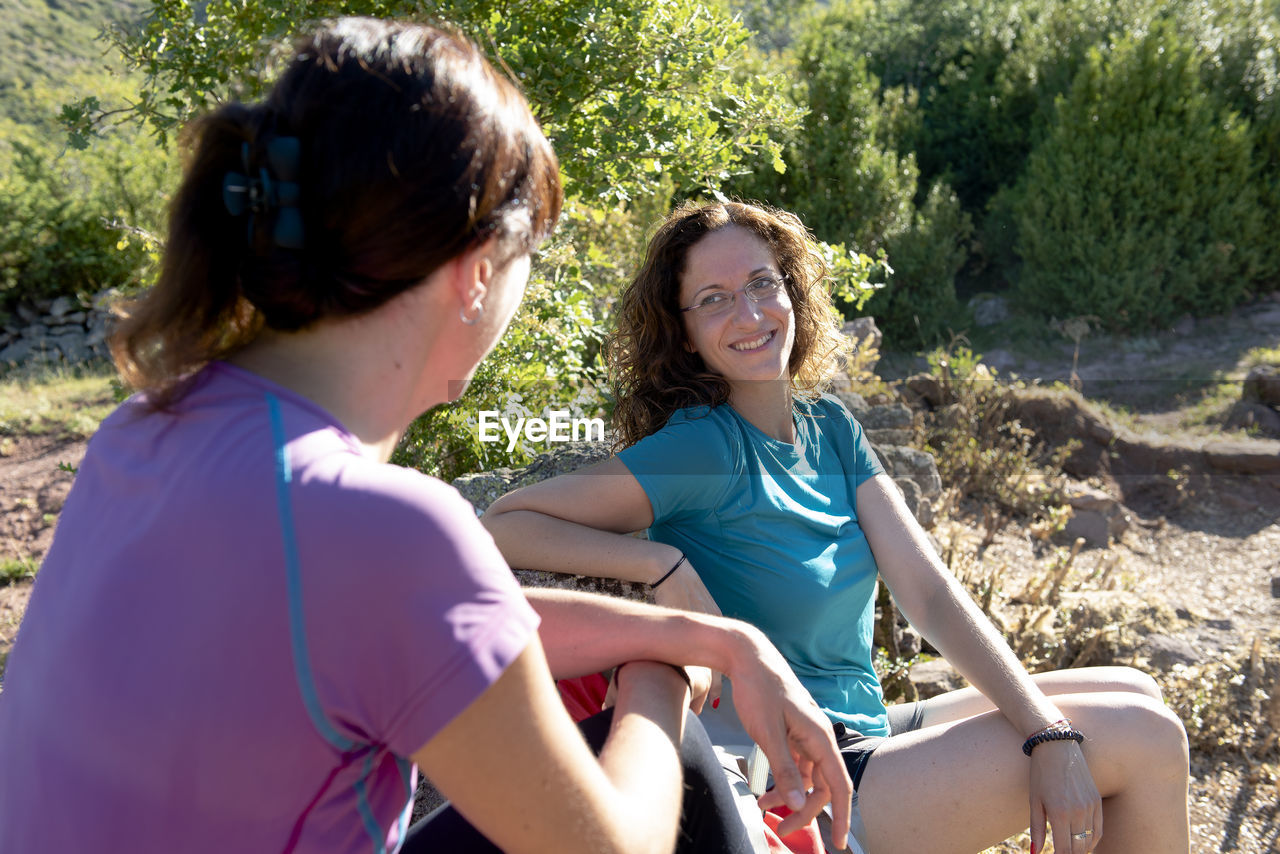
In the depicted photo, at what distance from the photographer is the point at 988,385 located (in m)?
6.03

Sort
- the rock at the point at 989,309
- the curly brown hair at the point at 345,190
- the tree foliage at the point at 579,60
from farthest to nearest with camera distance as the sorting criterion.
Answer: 1. the rock at the point at 989,309
2. the tree foliage at the point at 579,60
3. the curly brown hair at the point at 345,190

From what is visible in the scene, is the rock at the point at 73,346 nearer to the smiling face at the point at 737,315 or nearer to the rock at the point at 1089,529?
the rock at the point at 1089,529

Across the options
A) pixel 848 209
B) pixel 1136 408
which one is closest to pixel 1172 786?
pixel 1136 408

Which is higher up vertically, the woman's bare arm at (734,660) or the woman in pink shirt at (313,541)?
the woman in pink shirt at (313,541)

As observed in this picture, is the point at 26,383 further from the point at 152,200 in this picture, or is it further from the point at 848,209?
the point at 848,209

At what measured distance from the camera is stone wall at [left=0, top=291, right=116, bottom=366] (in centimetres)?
988

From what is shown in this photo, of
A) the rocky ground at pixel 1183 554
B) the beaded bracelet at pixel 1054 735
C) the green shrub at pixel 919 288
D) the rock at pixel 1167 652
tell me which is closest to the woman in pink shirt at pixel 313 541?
the beaded bracelet at pixel 1054 735

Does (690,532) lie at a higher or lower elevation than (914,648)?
higher

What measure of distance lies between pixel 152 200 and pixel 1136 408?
9.74 m

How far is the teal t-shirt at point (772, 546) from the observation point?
1947 millimetres

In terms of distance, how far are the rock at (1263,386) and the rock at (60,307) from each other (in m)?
11.1

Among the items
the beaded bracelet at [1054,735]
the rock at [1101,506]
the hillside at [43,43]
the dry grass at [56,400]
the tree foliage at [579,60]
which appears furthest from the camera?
the hillside at [43,43]

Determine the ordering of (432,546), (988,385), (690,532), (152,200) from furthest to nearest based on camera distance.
Result: (152,200)
(988,385)
(690,532)
(432,546)

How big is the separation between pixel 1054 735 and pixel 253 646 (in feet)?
4.82
